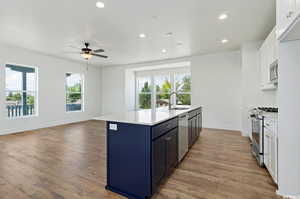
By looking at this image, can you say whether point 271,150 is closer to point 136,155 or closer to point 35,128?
point 136,155

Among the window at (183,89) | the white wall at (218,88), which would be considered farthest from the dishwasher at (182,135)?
the window at (183,89)

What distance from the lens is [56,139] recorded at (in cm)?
430

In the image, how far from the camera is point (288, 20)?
1.56 m

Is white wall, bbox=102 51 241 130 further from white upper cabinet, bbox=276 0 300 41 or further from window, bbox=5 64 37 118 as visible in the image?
window, bbox=5 64 37 118

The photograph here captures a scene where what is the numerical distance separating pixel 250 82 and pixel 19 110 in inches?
305

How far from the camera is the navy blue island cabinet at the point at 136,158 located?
1.73 meters

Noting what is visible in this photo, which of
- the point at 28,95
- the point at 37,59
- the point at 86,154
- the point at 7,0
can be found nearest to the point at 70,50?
the point at 37,59

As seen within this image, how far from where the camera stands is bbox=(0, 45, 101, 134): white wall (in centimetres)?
495

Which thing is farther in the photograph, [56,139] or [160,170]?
[56,139]

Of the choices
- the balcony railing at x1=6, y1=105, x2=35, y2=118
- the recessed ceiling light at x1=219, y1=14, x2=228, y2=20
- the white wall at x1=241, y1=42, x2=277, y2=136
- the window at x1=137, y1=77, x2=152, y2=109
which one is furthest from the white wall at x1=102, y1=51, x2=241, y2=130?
the balcony railing at x1=6, y1=105, x2=35, y2=118

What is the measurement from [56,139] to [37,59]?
339cm

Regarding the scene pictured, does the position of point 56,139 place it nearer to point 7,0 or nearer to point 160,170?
point 7,0

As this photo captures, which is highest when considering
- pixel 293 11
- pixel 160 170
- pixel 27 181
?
pixel 293 11

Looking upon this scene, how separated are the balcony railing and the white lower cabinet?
7134 millimetres
